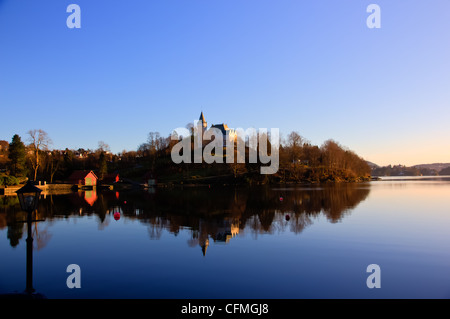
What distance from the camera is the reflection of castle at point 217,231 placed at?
17.0 meters

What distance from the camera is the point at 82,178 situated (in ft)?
260

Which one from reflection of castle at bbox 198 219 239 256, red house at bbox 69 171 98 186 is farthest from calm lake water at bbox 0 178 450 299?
red house at bbox 69 171 98 186

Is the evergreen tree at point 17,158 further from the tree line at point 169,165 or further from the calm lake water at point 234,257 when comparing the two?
the calm lake water at point 234,257

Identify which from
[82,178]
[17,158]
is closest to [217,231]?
[17,158]

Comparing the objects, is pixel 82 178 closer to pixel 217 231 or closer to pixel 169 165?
pixel 169 165

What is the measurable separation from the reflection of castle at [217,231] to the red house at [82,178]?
212 feet

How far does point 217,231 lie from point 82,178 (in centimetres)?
6969

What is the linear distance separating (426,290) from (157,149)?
119430 millimetres

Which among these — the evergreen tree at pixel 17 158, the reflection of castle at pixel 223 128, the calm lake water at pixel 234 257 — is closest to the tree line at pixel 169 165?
the evergreen tree at pixel 17 158

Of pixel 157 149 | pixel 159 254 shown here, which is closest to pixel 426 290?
pixel 159 254

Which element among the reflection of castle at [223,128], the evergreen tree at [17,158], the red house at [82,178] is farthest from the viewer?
the reflection of castle at [223,128]

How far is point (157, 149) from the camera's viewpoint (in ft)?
407

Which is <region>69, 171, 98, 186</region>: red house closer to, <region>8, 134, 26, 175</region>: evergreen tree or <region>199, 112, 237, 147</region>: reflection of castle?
<region>8, 134, 26, 175</region>: evergreen tree
